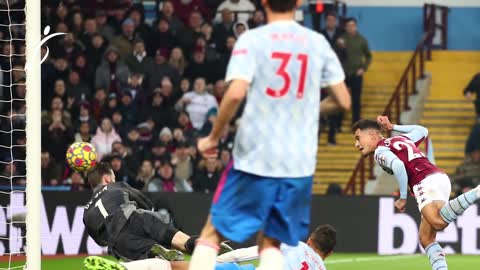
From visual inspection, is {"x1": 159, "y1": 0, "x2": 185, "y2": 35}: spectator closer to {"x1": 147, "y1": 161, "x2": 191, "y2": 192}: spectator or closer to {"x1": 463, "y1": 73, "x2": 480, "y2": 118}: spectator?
{"x1": 147, "y1": 161, "x2": 191, "y2": 192}: spectator

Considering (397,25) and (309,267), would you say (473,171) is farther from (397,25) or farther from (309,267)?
(309,267)

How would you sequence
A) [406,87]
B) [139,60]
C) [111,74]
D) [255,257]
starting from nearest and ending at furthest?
[255,257] → [111,74] → [139,60] → [406,87]

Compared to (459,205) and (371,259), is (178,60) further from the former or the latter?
(459,205)

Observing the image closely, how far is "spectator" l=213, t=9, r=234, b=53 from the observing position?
20.1 m

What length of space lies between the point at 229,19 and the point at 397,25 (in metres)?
4.56

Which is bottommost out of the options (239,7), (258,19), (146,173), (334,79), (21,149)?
(146,173)

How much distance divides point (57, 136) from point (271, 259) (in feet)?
37.0

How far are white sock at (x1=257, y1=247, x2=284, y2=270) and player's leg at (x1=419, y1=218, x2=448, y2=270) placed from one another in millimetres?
3905

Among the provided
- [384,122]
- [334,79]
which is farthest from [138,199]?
[334,79]

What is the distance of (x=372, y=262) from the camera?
1575cm

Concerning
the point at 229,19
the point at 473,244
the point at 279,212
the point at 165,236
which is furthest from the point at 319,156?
the point at 279,212

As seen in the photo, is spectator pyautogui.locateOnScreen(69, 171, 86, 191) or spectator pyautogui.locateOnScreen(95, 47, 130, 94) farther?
spectator pyautogui.locateOnScreen(95, 47, 130, 94)

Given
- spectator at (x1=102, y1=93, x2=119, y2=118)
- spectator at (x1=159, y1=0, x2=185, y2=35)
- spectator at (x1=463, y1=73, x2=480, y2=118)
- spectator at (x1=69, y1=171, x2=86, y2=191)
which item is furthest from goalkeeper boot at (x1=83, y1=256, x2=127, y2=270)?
spectator at (x1=463, y1=73, x2=480, y2=118)

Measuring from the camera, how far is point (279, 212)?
750cm
